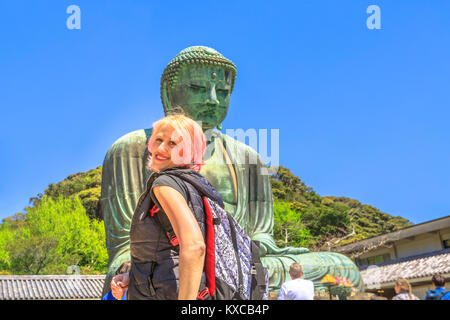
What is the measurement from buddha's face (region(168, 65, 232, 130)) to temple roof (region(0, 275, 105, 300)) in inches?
703

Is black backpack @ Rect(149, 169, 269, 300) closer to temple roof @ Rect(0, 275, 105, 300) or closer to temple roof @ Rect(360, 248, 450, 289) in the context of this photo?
temple roof @ Rect(360, 248, 450, 289)

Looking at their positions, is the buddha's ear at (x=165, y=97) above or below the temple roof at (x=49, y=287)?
above

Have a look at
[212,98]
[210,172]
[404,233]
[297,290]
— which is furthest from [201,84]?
[404,233]

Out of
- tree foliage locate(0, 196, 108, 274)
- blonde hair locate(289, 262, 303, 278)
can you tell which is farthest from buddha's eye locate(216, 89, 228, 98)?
tree foliage locate(0, 196, 108, 274)

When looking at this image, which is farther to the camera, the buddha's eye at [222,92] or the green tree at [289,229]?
the green tree at [289,229]

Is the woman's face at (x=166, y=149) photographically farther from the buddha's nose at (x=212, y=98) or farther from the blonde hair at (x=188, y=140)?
the buddha's nose at (x=212, y=98)

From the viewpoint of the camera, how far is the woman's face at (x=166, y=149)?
79.2 inches

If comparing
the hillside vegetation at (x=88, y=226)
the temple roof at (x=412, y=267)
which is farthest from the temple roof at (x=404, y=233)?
the hillside vegetation at (x=88, y=226)

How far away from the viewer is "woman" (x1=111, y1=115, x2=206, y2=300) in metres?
1.65

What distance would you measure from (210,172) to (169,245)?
148 inches

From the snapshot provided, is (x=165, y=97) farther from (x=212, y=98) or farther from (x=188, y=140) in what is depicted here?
(x=188, y=140)

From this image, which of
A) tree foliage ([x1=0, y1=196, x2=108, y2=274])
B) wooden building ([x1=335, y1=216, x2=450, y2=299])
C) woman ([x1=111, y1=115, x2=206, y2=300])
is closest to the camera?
woman ([x1=111, y1=115, x2=206, y2=300])

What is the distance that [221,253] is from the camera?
181 cm
